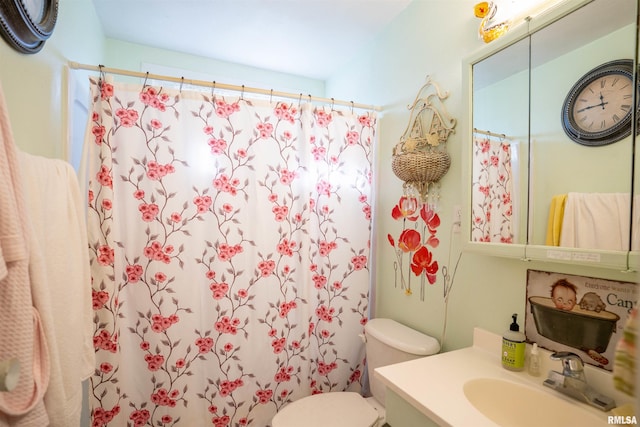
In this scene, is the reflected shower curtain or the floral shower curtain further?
the floral shower curtain

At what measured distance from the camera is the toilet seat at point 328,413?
1278 mm

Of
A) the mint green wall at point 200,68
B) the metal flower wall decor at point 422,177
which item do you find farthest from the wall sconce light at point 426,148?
the mint green wall at point 200,68

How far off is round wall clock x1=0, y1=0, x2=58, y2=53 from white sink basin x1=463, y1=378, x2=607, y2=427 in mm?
1724

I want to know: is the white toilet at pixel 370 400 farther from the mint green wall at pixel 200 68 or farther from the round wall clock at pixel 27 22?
the mint green wall at pixel 200 68

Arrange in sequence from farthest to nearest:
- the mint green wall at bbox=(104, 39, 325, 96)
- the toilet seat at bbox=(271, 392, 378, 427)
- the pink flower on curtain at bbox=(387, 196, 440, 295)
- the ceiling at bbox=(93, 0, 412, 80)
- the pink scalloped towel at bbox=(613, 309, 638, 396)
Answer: the mint green wall at bbox=(104, 39, 325, 96) → the ceiling at bbox=(93, 0, 412, 80) → the pink flower on curtain at bbox=(387, 196, 440, 295) → the toilet seat at bbox=(271, 392, 378, 427) → the pink scalloped towel at bbox=(613, 309, 638, 396)

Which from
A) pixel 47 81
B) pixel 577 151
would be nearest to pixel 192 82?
pixel 47 81

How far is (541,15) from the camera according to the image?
907 mm

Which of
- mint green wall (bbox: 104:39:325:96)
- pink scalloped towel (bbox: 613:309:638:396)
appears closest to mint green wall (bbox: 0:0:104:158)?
mint green wall (bbox: 104:39:325:96)

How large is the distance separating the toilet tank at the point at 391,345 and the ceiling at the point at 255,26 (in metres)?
1.78

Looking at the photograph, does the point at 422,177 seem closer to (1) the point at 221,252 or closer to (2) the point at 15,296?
(1) the point at 221,252

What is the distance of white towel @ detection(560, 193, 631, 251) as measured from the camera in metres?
0.75

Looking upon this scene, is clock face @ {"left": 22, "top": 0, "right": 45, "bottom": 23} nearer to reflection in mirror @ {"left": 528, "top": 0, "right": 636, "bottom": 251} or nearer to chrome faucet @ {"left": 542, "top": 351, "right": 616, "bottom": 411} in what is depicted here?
reflection in mirror @ {"left": 528, "top": 0, "right": 636, "bottom": 251}

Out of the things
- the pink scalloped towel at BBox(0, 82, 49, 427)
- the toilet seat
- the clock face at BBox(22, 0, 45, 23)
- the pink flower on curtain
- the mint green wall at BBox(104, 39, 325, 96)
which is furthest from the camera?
the mint green wall at BBox(104, 39, 325, 96)

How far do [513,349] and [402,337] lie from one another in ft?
1.68
